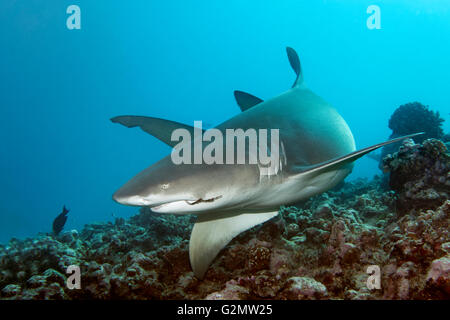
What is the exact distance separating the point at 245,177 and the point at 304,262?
4.31 ft

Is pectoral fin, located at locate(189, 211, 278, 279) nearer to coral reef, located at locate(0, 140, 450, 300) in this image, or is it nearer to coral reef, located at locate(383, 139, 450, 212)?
coral reef, located at locate(0, 140, 450, 300)

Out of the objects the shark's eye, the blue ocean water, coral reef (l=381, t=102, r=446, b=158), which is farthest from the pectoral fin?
the blue ocean water

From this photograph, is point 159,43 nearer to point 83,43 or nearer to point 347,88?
point 83,43

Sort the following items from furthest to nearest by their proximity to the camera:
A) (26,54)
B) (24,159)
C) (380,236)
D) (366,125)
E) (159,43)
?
(366,125) → (159,43) → (24,159) → (26,54) → (380,236)

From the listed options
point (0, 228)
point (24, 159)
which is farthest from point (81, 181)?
point (0, 228)

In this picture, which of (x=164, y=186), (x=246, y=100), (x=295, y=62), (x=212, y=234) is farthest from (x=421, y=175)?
(x=164, y=186)

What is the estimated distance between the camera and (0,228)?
2790 inches

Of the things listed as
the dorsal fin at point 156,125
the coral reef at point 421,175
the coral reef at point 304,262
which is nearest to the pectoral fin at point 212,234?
the coral reef at point 304,262

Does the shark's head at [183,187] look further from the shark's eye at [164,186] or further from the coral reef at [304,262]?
the coral reef at [304,262]

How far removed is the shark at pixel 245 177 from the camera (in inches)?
79.8

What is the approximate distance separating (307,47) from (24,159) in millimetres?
149874

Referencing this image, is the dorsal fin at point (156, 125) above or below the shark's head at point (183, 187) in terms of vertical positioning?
above

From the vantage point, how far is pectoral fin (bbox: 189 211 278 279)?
2857 millimetres

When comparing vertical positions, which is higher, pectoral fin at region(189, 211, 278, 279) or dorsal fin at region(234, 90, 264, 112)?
dorsal fin at region(234, 90, 264, 112)
